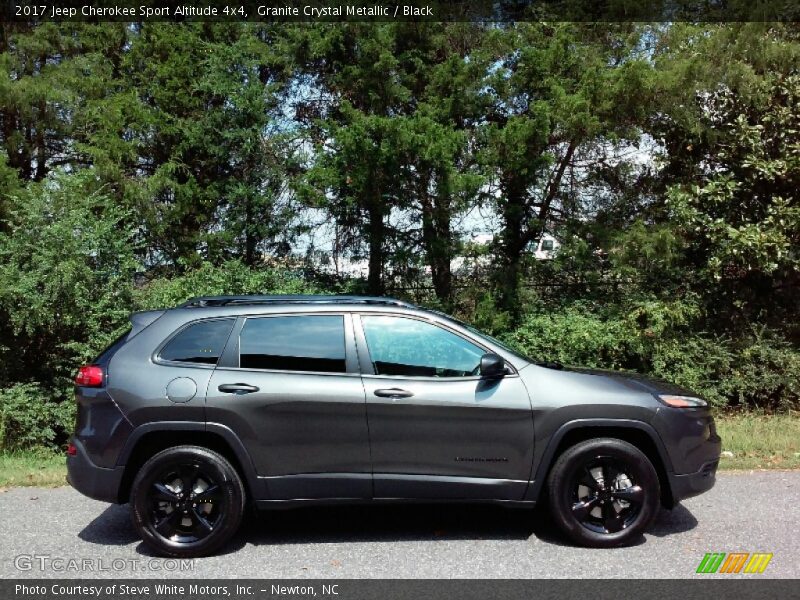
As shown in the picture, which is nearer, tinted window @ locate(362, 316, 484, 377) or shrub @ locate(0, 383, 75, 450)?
tinted window @ locate(362, 316, 484, 377)

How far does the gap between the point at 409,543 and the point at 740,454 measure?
4.51 m

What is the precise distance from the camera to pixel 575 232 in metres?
11.7

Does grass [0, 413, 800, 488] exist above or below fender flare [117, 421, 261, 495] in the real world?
below

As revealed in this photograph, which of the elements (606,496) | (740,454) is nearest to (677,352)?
(740,454)

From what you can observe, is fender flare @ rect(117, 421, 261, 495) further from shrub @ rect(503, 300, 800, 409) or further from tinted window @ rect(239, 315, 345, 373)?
shrub @ rect(503, 300, 800, 409)

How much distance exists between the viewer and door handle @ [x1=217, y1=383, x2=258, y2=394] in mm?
5215

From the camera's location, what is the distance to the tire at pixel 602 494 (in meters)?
5.22

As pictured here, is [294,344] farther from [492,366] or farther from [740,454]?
[740,454]

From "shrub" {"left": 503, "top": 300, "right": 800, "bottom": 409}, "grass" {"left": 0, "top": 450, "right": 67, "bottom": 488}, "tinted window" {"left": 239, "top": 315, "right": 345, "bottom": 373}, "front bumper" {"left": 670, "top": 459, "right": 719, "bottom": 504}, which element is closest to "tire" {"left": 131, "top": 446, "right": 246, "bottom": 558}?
"tinted window" {"left": 239, "top": 315, "right": 345, "bottom": 373}

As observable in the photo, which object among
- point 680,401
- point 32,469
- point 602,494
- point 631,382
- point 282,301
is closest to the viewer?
point 602,494

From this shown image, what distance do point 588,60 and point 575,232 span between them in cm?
257

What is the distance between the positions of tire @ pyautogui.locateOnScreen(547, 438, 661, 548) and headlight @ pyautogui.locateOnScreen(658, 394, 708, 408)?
0.41 m

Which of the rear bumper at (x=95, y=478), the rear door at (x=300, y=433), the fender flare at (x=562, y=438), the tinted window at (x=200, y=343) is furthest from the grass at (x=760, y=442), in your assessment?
the rear bumper at (x=95, y=478)

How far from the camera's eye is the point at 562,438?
207 inches
